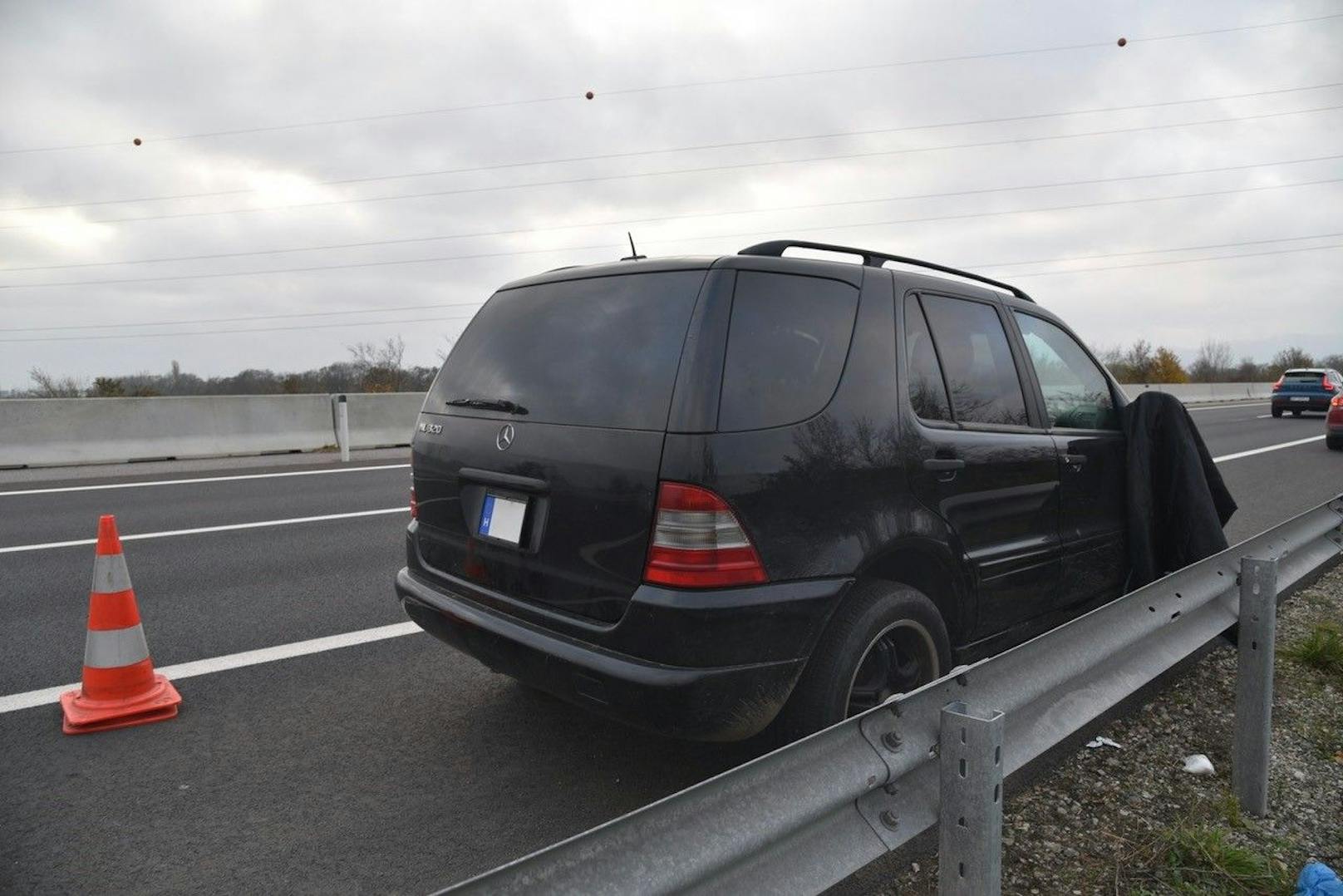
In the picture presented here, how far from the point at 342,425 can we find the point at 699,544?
12538mm

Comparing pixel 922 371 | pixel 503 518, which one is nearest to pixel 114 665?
pixel 503 518

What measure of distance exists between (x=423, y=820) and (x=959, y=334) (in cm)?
267

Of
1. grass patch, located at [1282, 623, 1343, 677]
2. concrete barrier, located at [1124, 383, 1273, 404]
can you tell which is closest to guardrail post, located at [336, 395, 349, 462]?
grass patch, located at [1282, 623, 1343, 677]

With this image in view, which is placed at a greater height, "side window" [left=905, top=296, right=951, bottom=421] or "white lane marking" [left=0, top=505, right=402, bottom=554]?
"side window" [left=905, top=296, right=951, bottom=421]

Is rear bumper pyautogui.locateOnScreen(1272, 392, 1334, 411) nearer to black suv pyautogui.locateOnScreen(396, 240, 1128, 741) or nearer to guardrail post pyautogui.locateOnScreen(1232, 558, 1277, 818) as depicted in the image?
black suv pyautogui.locateOnScreen(396, 240, 1128, 741)

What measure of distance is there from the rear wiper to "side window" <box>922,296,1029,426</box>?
161 centimetres

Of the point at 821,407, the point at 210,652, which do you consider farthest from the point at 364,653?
the point at 821,407

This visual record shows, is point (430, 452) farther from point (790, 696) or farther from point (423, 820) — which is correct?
point (790, 696)

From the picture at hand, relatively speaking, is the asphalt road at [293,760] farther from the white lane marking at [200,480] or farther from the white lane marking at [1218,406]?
the white lane marking at [1218,406]

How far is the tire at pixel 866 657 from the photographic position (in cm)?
269

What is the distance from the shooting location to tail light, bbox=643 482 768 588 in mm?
2498

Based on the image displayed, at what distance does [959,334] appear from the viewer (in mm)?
3498

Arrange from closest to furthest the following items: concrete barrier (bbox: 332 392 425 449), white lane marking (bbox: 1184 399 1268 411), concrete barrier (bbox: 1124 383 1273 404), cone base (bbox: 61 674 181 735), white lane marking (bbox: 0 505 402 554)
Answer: cone base (bbox: 61 674 181 735)
white lane marking (bbox: 0 505 402 554)
concrete barrier (bbox: 332 392 425 449)
white lane marking (bbox: 1184 399 1268 411)
concrete barrier (bbox: 1124 383 1273 404)

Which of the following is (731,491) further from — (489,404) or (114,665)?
(114,665)
